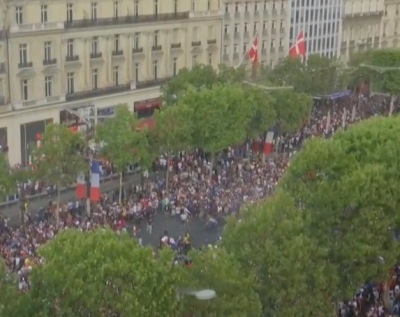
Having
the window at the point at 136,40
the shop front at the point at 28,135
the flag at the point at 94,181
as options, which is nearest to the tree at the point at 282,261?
the flag at the point at 94,181

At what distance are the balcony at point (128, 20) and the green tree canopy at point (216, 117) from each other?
11.9 meters

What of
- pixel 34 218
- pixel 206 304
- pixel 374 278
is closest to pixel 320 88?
pixel 34 218

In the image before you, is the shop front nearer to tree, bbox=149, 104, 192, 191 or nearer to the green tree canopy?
tree, bbox=149, 104, 192, 191

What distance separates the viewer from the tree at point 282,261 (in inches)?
1271

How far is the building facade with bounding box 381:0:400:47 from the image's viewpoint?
10856 centimetres

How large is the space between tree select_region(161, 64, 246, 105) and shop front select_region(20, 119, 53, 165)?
33.6 feet

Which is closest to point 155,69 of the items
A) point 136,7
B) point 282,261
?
point 136,7

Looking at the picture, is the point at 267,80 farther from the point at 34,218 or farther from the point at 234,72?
the point at 34,218

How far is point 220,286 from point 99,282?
473cm

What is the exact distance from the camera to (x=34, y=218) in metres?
49.3

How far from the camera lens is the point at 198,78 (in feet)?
228

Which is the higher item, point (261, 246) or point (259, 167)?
point (261, 246)

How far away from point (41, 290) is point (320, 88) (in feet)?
182

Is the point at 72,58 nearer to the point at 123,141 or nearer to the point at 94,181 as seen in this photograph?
the point at 123,141
